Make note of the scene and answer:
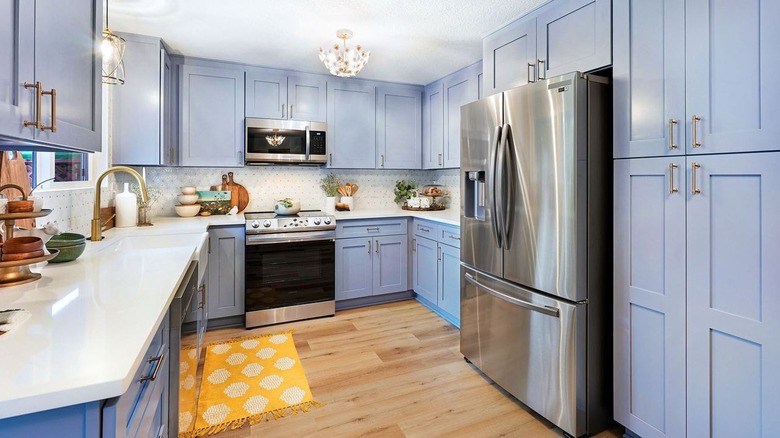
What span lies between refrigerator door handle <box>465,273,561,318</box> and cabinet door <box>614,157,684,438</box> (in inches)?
11.7

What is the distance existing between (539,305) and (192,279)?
173cm

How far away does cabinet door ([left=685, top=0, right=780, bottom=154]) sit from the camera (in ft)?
4.40

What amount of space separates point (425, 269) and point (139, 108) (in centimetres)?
283

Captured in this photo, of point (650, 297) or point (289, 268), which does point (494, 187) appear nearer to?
point (650, 297)

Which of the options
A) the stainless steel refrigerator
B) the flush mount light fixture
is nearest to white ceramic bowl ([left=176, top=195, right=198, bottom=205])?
the flush mount light fixture

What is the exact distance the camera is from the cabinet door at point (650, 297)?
5.35ft

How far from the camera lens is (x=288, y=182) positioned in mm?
4090

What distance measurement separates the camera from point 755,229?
1391mm

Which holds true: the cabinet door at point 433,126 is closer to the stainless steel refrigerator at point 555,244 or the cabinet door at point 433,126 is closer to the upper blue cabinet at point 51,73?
the stainless steel refrigerator at point 555,244

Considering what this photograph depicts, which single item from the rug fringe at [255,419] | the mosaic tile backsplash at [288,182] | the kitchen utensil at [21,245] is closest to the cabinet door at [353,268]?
the mosaic tile backsplash at [288,182]

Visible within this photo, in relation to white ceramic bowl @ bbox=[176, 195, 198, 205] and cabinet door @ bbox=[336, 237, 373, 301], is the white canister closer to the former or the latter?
white ceramic bowl @ bbox=[176, 195, 198, 205]

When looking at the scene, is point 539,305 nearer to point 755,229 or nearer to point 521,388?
point 521,388

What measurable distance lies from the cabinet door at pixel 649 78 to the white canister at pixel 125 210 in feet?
10.8

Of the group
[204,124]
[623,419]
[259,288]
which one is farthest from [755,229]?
[204,124]
